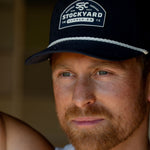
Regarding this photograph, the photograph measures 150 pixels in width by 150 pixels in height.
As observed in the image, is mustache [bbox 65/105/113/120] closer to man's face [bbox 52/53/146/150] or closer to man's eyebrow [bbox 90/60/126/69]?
man's face [bbox 52/53/146/150]

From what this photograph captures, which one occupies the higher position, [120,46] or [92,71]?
[120,46]

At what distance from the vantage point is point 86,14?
1637 mm

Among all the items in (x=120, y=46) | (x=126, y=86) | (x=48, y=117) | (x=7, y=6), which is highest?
(x=7, y=6)

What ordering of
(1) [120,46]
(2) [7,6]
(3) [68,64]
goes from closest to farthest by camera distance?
(1) [120,46], (3) [68,64], (2) [7,6]

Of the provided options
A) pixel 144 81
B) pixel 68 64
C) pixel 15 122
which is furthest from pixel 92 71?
pixel 15 122

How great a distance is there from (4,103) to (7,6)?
1.23 meters

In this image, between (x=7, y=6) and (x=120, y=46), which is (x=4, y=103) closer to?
(x=7, y=6)

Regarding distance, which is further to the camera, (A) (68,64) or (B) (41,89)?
(B) (41,89)

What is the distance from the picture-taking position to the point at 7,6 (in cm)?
495

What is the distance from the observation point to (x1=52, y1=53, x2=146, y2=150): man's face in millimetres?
1642

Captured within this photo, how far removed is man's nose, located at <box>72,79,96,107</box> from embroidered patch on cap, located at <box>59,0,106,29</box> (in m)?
0.24

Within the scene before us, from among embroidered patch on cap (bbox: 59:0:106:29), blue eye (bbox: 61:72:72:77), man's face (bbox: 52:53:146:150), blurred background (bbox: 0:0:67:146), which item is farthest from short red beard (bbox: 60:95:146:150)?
blurred background (bbox: 0:0:67:146)

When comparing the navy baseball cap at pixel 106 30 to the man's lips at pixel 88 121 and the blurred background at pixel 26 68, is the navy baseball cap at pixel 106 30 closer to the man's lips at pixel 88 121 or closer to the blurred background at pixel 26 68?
the man's lips at pixel 88 121

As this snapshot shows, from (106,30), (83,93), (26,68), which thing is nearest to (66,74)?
(83,93)
